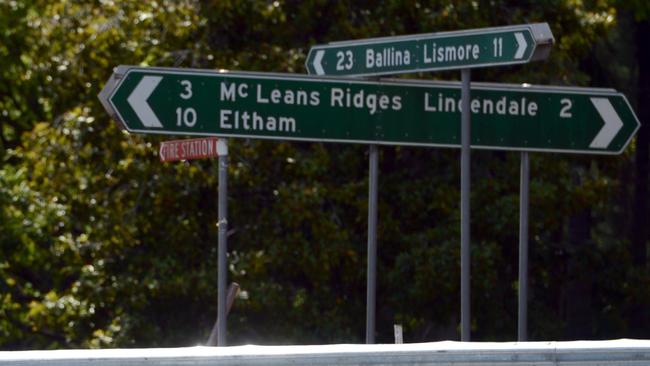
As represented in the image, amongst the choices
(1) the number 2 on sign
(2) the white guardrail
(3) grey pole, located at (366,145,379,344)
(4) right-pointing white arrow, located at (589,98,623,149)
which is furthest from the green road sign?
(2) the white guardrail

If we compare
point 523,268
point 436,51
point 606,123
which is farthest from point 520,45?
point 523,268

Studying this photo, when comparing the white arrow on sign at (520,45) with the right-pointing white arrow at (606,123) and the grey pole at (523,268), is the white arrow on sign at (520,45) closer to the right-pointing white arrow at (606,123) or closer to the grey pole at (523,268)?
the grey pole at (523,268)

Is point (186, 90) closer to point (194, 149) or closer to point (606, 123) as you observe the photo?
point (194, 149)

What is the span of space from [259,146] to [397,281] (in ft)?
5.99

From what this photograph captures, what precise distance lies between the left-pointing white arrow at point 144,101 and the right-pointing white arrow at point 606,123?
8.54ft

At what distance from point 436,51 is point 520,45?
1.61 feet

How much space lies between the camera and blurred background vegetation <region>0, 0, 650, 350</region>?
13469mm

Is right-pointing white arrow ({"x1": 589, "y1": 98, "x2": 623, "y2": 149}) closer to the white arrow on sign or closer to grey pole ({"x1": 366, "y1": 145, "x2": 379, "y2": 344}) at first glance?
the white arrow on sign

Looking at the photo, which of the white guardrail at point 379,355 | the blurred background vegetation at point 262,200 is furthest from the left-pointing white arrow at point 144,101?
the blurred background vegetation at point 262,200

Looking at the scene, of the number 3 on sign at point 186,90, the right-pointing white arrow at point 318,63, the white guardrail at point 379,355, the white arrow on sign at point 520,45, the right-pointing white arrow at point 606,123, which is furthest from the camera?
the right-pointing white arrow at point 606,123

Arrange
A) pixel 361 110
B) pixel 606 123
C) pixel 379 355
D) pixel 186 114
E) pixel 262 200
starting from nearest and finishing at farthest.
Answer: pixel 379 355
pixel 186 114
pixel 361 110
pixel 606 123
pixel 262 200

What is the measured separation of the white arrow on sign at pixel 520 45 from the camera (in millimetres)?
7883

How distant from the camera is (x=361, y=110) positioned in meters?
8.48

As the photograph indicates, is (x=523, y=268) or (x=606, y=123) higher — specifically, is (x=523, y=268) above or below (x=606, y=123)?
below
